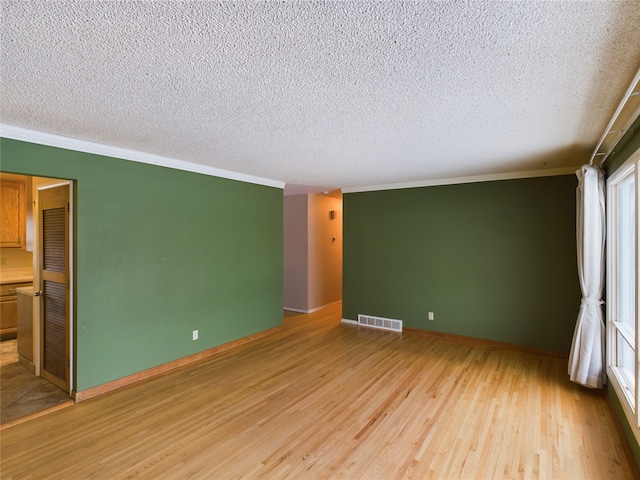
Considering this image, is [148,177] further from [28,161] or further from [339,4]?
[339,4]

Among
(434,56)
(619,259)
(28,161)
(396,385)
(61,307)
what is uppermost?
(434,56)

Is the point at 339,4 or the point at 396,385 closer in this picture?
the point at 339,4

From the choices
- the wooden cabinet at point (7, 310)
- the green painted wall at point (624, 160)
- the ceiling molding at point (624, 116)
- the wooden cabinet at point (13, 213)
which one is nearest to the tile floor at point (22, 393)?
the wooden cabinet at point (7, 310)

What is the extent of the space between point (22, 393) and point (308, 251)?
4.60 metres

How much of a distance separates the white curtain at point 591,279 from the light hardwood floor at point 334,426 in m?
0.26

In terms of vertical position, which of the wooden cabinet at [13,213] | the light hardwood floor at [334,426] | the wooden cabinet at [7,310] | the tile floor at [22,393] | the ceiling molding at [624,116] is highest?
the ceiling molding at [624,116]

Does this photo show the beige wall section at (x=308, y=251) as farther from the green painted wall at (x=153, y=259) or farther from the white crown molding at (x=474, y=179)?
the green painted wall at (x=153, y=259)

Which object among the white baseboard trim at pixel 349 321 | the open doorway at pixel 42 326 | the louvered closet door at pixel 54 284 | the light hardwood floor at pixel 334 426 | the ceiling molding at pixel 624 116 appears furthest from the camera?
the white baseboard trim at pixel 349 321

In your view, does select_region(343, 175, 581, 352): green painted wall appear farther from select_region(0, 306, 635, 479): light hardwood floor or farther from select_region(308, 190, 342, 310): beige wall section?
select_region(308, 190, 342, 310): beige wall section

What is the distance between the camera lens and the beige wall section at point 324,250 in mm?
6875

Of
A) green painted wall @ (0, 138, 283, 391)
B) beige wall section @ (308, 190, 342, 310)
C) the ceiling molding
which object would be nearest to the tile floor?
green painted wall @ (0, 138, 283, 391)

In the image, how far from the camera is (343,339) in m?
4.95

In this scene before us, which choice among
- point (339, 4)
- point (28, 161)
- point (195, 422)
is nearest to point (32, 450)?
point (195, 422)

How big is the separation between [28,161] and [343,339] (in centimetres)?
416
